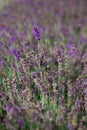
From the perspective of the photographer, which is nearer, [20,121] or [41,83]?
[20,121]

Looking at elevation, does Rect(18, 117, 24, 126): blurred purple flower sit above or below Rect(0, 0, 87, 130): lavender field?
below

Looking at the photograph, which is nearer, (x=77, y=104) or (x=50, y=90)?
(x=77, y=104)

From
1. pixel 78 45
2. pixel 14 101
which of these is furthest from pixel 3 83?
pixel 78 45

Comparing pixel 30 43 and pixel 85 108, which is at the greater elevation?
pixel 30 43


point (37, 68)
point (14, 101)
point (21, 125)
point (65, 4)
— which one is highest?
point (65, 4)

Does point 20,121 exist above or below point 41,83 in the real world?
below

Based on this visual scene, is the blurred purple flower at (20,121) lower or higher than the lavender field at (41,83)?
lower

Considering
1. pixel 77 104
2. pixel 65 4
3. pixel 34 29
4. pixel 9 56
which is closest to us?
pixel 77 104

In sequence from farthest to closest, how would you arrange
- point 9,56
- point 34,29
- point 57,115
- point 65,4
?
point 65,4 → point 9,56 → point 34,29 → point 57,115

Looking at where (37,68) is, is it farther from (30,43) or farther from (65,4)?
(65,4)

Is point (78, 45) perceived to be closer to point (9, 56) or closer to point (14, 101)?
point (9, 56)
